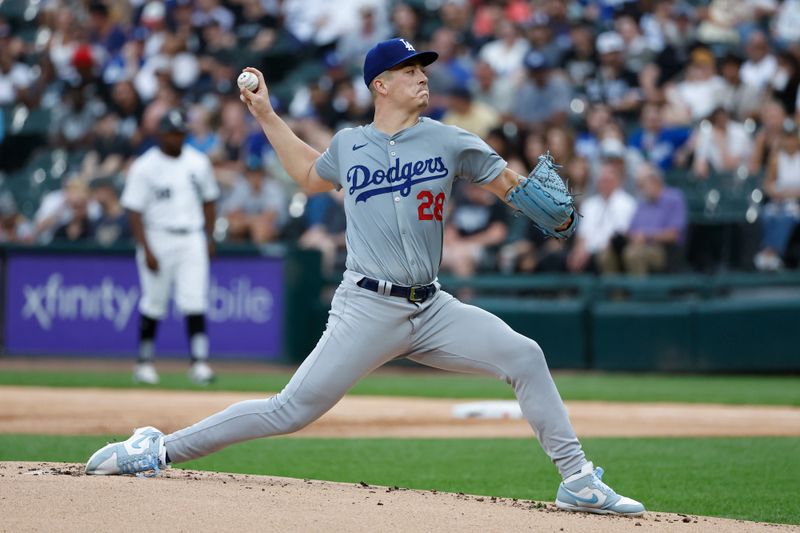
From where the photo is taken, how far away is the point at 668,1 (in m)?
15.3

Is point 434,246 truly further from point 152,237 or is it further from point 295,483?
point 152,237

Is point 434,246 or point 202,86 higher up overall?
point 202,86

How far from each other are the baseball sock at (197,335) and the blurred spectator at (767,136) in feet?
19.1

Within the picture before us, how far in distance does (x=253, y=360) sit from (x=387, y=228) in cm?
881

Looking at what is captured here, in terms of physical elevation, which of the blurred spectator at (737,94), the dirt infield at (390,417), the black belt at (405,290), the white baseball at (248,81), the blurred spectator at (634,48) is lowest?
the dirt infield at (390,417)

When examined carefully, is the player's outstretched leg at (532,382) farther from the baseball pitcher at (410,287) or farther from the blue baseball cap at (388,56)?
the blue baseball cap at (388,56)

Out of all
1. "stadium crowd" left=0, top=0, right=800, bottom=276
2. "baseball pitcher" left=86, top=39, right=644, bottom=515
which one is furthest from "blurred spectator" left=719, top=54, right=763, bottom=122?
"baseball pitcher" left=86, top=39, right=644, bottom=515

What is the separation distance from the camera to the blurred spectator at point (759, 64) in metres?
13.8

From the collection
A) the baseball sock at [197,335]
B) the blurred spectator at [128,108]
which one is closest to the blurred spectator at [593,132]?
the baseball sock at [197,335]

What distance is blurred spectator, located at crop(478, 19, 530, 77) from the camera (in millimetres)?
15664

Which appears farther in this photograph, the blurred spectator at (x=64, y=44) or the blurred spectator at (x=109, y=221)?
the blurred spectator at (x=64, y=44)

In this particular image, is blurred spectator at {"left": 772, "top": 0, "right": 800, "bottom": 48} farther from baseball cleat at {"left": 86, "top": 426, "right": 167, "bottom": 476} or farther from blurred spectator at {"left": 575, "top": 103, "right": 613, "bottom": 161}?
baseball cleat at {"left": 86, "top": 426, "right": 167, "bottom": 476}

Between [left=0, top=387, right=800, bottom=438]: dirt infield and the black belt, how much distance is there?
3563mm

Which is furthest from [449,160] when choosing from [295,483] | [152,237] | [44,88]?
[44,88]
